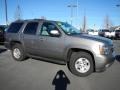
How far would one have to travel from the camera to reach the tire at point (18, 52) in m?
8.55

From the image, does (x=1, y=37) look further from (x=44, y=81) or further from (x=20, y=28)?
(x=44, y=81)

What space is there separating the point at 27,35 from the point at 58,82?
322 centimetres

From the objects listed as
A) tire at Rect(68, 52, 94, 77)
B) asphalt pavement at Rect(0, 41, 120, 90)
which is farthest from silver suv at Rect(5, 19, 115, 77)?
asphalt pavement at Rect(0, 41, 120, 90)

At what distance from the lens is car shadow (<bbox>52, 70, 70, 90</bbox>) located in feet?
17.2

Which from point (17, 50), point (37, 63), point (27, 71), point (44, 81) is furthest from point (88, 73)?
point (17, 50)

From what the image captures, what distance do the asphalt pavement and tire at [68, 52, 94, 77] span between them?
0.20 meters

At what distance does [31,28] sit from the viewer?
8141 mm

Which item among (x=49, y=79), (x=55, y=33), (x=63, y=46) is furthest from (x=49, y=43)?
(x=49, y=79)

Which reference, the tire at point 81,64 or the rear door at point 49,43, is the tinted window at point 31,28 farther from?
the tire at point 81,64

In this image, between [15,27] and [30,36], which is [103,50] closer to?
[30,36]

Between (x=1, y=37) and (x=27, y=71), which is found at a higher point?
(x=1, y=37)

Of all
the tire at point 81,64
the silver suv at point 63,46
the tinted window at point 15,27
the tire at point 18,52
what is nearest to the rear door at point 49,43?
the silver suv at point 63,46

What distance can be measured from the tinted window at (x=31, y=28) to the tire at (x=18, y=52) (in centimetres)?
86

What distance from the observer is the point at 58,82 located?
223 inches
